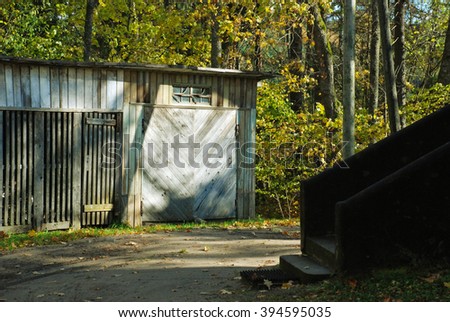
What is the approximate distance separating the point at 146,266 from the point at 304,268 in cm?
284

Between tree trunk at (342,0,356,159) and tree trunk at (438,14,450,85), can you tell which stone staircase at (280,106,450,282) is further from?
tree trunk at (438,14,450,85)

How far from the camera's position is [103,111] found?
1430 cm

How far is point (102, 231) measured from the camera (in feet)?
44.1

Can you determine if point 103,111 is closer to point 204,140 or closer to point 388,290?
point 204,140

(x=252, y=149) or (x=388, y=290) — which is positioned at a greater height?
(x=252, y=149)

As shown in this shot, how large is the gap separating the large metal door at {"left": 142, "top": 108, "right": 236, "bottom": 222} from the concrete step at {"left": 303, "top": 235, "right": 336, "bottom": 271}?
7250 mm

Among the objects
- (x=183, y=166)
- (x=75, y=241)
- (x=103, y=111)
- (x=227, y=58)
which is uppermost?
(x=227, y=58)

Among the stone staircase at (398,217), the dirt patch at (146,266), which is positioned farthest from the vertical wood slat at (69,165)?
the stone staircase at (398,217)

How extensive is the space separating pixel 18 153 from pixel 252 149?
557cm

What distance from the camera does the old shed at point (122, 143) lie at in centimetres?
1338

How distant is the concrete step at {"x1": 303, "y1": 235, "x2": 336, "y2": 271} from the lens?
284 inches

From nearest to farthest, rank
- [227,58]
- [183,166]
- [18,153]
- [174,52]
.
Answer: [18,153] → [183,166] → [227,58] → [174,52]

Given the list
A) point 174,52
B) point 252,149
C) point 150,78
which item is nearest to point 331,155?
point 252,149
